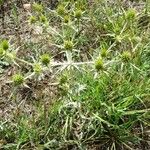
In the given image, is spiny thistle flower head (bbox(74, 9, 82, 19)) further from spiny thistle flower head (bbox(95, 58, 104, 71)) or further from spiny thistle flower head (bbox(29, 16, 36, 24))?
spiny thistle flower head (bbox(95, 58, 104, 71))

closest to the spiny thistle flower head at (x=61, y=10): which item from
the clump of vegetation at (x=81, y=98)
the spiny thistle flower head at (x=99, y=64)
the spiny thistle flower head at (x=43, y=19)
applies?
the clump of vegetation at (x=81, y=98)

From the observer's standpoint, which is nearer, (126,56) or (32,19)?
(126,56)

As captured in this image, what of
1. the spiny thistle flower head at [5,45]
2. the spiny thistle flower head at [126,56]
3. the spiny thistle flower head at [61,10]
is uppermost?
the spiny thistle flower head at [61,10]

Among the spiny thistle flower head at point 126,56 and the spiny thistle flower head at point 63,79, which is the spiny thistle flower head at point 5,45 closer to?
the spiny thistle flower head at point 63,79

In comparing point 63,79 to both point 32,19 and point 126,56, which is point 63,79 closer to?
point 126,56

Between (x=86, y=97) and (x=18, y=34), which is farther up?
(x=18, y=34)

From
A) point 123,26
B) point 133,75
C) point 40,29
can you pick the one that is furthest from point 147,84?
point 40,29

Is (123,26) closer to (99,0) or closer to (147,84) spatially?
(99,0)

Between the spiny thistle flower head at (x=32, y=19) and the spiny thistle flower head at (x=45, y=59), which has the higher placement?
the spiny thistle flower head at (x=32, y=19)

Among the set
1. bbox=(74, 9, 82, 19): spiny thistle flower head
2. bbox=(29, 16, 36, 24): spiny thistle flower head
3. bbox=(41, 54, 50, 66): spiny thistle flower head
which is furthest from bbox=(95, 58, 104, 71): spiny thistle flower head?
bbox=(29, 16, 36, 24): spiny thistle flower head

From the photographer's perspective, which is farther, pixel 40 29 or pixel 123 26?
pixel 40 29

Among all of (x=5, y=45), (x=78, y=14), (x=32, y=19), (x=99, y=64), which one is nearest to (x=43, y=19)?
(x=32, y=19)
